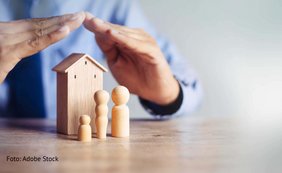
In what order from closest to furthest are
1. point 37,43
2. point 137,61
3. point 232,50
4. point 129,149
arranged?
1. point 129,149
2. point 37,43
3. point 137,61
4. point 232,50

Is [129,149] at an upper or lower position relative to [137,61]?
lower

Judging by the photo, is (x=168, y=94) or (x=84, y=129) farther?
(x=168, y=94)

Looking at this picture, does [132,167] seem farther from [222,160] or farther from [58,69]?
[58,69]

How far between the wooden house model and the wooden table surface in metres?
0.03

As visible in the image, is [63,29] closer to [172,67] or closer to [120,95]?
[120,95]

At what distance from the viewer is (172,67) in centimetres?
99

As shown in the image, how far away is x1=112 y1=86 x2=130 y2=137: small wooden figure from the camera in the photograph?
0.71 metres

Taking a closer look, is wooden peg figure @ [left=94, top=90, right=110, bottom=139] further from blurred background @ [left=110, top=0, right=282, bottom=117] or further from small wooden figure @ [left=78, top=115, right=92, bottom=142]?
blurred background @ [left=110, top=0, right=282, bottom=117]

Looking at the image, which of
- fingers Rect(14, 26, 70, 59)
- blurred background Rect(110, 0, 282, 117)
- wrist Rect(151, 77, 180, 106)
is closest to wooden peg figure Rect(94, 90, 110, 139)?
fingers Rect(14, 26, 70, 59)

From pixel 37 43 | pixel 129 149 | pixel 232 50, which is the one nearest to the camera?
pixel 129 149

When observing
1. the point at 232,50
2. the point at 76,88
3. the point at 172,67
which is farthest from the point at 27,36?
the point at 232,50

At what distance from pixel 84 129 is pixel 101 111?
4 cm

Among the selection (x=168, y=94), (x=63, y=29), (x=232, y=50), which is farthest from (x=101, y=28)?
(x=232, y=50)

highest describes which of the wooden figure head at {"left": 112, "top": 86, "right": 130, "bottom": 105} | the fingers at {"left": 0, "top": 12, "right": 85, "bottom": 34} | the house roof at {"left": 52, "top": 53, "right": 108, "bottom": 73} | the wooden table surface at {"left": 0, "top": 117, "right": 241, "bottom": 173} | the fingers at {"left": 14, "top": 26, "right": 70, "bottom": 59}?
the fingers at {"left": 0, "top": 12, "right": 85, "bottom": 34}
